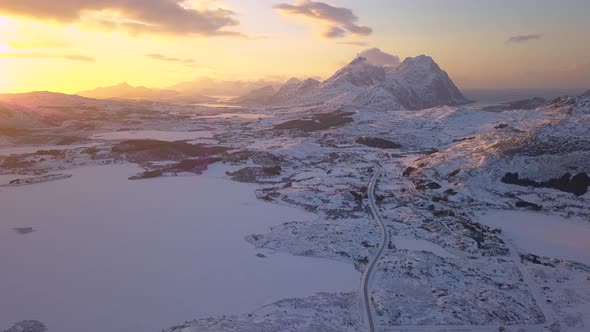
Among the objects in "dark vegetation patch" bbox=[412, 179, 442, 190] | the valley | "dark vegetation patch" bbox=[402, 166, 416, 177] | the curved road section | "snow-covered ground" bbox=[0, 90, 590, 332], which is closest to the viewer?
the curved road section

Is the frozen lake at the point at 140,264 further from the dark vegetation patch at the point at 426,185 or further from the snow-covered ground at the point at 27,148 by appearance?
the snow-covered ground at the point at 27,148

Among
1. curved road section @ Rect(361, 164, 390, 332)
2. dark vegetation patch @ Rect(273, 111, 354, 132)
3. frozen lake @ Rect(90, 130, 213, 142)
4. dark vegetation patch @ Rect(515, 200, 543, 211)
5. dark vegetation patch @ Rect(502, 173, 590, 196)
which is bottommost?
curved road section @ Rect(361, 164, 390, 332)

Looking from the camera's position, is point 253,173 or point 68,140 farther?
Answer: point 68,140

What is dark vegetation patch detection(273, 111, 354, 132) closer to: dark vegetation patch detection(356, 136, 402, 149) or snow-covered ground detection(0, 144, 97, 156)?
dark vegetation patch detection(356, 136, 402, 149)

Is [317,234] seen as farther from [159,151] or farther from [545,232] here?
[159,151]

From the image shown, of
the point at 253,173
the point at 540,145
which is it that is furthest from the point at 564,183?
the point at 253,173

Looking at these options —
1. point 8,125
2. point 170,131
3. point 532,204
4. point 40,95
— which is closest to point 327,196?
point 532,204

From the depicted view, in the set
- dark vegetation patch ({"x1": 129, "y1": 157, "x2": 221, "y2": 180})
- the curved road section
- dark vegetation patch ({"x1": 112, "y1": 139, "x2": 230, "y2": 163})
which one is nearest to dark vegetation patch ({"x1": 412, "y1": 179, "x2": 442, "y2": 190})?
the curved road section
